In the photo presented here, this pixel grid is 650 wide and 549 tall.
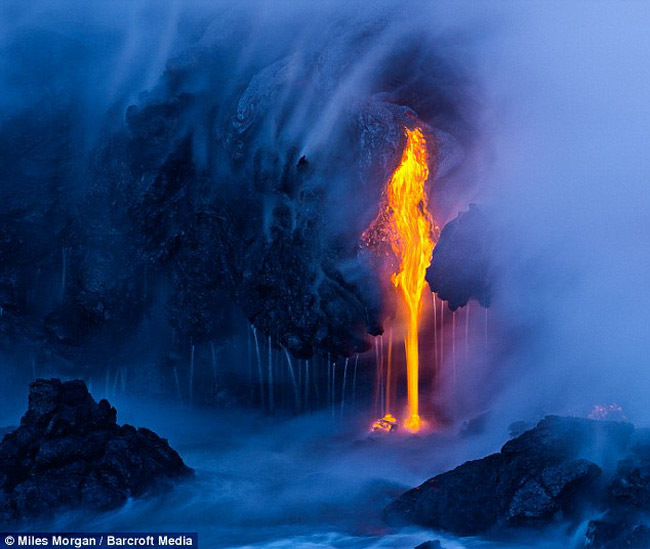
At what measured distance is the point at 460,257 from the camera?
23828 mm

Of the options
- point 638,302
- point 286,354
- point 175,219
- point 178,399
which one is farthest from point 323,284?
point 638,302

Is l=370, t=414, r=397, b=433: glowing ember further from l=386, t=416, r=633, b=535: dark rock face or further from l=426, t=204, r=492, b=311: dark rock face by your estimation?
l=386, t=416, r=633, b=535: dark rock face

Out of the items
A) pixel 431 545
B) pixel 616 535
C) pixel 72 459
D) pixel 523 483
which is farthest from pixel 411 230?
pixel 72 459

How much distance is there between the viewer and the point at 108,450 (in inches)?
762

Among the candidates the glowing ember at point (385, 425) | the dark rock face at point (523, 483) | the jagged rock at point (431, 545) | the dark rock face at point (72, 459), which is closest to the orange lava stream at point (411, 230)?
the glowing ember at point (385, 425)

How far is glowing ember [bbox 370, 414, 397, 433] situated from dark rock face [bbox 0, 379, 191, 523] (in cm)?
765

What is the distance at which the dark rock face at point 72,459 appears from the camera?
1805 cm

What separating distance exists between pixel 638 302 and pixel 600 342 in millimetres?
1972

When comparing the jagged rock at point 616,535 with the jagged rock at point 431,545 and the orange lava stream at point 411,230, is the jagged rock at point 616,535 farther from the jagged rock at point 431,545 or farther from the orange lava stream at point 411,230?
the orange lava stream at point 411,230

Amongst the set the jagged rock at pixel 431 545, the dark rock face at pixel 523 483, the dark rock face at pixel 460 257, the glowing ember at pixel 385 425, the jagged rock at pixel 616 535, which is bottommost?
the jagged rock at pixel 616 535

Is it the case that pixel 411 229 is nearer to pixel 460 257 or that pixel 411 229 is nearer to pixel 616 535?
pixel 460 257

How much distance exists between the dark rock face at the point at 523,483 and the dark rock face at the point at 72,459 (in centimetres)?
704

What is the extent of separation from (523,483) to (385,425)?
10.1 meters

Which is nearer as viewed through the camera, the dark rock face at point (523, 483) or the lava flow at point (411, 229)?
the dark rock face at point (523, 483)
